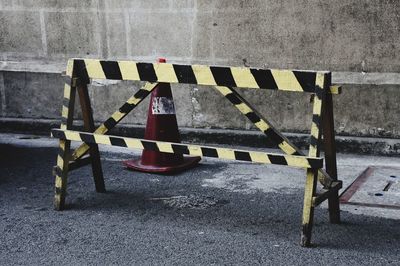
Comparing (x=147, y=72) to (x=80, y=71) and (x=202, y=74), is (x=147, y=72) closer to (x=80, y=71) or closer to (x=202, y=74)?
(x=202, y=74)

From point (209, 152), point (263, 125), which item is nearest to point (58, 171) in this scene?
point (209, 152)

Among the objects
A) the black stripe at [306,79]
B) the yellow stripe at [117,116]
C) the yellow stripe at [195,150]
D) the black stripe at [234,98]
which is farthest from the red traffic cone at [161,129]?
the black stripe at [306,79]

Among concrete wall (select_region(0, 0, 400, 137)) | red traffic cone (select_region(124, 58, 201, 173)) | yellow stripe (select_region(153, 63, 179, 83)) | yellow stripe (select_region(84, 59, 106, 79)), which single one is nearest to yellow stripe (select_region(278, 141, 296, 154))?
yellow stripe (select_region(153, 63, 179, 83))

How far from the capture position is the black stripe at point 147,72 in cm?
424

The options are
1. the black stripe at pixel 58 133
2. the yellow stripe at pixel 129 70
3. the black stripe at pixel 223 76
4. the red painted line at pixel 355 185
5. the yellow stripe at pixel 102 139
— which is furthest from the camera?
the red painted line at pixel 355 185

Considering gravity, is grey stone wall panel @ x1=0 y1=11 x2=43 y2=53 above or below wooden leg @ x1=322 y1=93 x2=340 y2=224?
above

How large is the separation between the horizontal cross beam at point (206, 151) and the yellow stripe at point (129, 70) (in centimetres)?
47

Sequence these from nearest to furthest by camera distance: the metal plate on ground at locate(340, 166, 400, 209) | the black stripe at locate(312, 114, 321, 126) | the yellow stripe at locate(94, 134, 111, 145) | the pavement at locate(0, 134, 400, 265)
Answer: the pavement at locate(0, 134, 400, 265), the black stripe at locate(312, 114, 321, 126), the yellow stripe at locate(94, 134, 111, 145), the metal plate on ground at locate(340, 166, 400, 209)

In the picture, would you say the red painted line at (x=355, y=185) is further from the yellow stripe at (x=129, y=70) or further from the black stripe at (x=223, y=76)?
the yellow stripe at (x=129, y=70)

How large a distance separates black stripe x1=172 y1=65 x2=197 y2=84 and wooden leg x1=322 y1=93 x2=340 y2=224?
3.00 ft

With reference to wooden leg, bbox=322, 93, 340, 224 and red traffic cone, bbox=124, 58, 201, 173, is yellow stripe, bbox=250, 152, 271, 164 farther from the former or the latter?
red traffic cone, bbox=124, 58, 201, 173

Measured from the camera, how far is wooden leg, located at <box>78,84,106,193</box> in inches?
183

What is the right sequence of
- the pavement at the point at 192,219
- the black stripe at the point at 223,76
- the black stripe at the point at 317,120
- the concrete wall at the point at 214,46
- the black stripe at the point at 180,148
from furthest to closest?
the concrete wall at the point at 214,46 < the black stripe at the point at 180,148 < the black stripe at the point at 223,76 < the black stripe at the point at 317,120 < the pavement at the point at 192,219

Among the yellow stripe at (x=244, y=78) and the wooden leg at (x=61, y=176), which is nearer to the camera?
the yellow stripe at (x=244, y=78)
